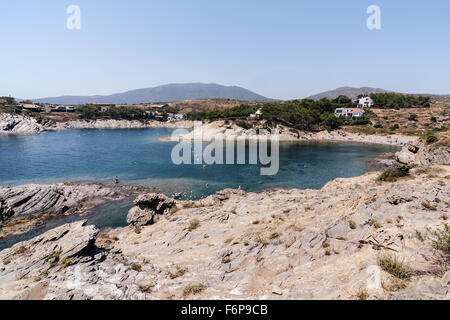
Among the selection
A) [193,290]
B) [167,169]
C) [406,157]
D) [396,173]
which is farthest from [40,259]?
[406,157]

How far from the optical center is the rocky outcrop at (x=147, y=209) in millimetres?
28766

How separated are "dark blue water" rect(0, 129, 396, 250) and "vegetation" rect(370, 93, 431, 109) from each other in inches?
3504

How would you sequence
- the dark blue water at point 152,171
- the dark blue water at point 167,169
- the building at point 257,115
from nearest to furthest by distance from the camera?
1. the dark blue water at point 152,171
2. the dark blue water at point 167,169
3. the building at point 257,115

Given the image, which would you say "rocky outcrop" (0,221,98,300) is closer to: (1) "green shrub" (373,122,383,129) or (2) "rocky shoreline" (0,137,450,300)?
(2) "rocky shoreline" (0,137,450,300)

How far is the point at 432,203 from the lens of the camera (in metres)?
17.3

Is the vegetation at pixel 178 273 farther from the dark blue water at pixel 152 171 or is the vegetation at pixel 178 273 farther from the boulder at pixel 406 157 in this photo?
the boulder at pixel 406 157

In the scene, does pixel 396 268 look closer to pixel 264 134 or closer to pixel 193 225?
pixel 193 225

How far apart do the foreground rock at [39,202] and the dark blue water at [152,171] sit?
92.4 inches

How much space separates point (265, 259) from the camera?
15.1 metres

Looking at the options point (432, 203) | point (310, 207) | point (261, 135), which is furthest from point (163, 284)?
point (261, 135)

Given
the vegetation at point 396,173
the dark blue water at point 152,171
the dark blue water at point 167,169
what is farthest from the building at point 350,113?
the vegetation at point 396,173

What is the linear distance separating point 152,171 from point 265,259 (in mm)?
50609
